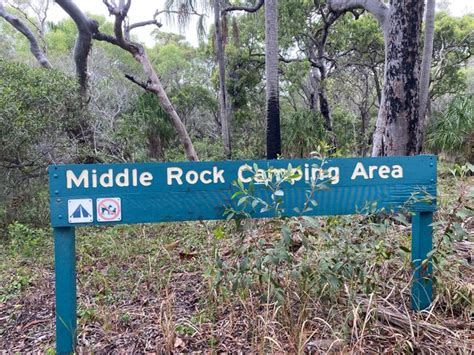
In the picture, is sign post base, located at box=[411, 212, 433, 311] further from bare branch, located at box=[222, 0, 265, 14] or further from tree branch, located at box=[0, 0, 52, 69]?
bare branch, located at box=[222, 0, 265, 14]

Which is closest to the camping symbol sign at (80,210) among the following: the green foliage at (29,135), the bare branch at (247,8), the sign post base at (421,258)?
the sign post base at (421,258)

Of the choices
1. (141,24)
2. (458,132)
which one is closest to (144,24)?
(141,24)

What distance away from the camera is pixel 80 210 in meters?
2.21

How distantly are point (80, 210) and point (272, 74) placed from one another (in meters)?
7.24

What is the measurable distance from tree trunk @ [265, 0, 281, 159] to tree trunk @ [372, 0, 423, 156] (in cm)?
412

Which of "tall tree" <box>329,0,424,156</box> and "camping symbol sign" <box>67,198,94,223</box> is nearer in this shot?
"camping symbol sign" <box>67,198,94,223</box>

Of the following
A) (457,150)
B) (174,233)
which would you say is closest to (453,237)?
(174,233)

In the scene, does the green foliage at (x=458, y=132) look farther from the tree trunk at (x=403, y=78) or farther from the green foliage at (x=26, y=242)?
the green foliage at (x=26, y=242)

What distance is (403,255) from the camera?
2.53 meters

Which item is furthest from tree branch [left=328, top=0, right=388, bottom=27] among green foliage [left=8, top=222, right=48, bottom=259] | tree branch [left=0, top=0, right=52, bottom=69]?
tree branch [left=0, top=0, right=52, bottom=69]

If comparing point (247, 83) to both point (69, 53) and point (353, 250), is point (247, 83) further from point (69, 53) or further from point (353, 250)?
point (353, 250)

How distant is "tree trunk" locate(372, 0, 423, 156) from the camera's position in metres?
4.50

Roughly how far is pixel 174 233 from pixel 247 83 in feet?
35.8

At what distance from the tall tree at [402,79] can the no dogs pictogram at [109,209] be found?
341cm
